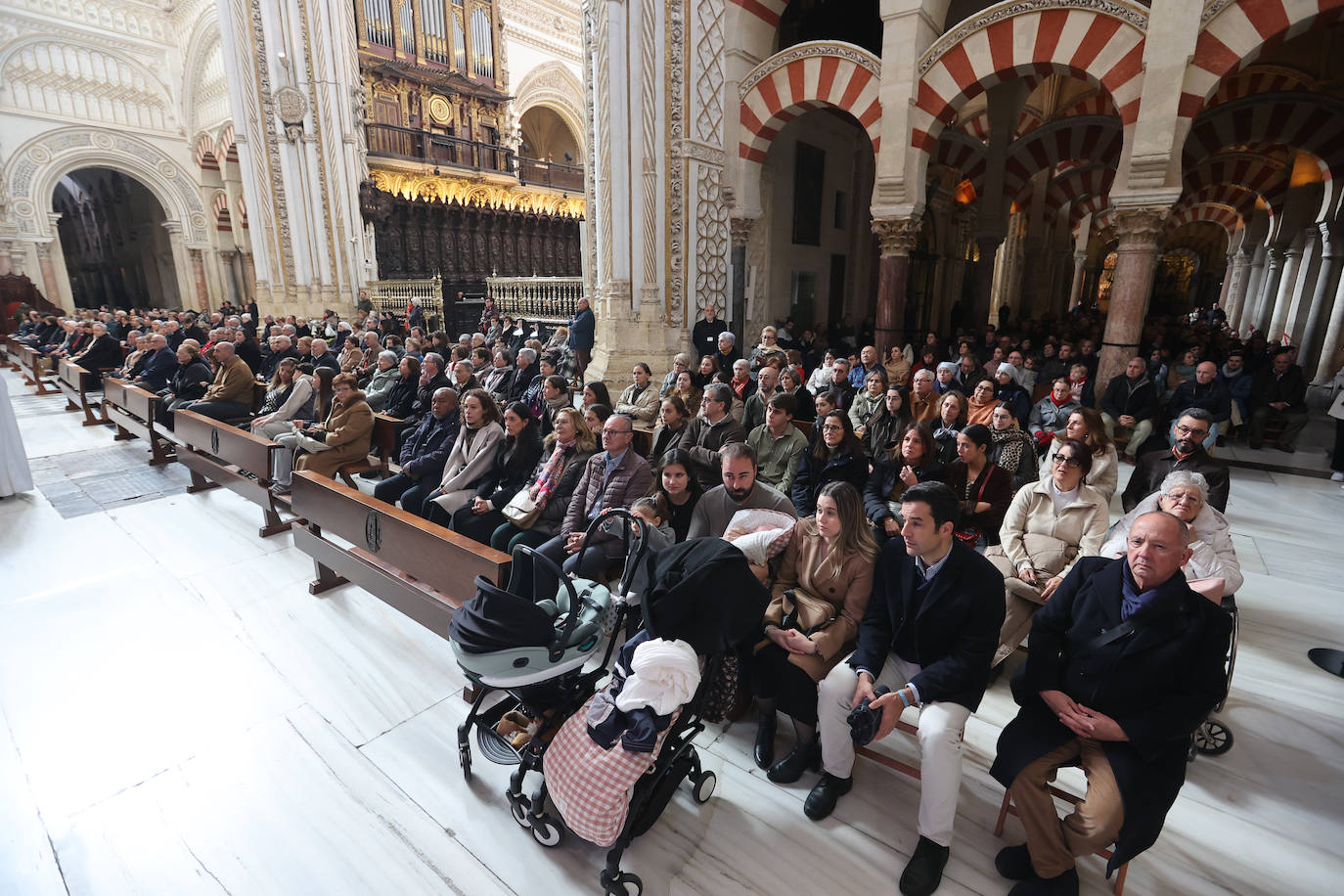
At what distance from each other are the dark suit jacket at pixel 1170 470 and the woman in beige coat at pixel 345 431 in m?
5.36

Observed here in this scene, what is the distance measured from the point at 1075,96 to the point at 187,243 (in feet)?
75.7

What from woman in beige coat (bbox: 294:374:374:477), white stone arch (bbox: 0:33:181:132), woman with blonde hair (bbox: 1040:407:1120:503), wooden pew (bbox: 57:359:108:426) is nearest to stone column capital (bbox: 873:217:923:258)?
woman with blonde hair (bbox: 1040:407:1120:503)

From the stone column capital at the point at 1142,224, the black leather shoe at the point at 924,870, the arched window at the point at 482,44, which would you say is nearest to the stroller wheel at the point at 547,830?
the black leather shoe at the point at 924,870

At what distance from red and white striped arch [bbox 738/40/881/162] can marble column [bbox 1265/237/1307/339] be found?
354 inches

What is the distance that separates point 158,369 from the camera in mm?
7250

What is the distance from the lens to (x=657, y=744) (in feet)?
6.49

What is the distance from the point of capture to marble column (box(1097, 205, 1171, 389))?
622 centimetres

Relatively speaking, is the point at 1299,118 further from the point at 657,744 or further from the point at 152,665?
the point at 152,665

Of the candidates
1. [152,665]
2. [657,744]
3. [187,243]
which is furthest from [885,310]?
[187,243]

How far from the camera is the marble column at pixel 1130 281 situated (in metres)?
6.22

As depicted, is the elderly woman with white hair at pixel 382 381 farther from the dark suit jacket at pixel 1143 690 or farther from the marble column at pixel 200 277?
the marble column at pixel 200 277

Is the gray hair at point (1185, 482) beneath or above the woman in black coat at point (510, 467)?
above

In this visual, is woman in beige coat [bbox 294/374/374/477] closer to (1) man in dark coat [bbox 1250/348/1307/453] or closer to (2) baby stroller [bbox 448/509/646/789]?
(2) baby stroller [bbox 448/509/646/789]

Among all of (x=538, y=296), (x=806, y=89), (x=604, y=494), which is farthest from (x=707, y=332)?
(x=538, y=296)
